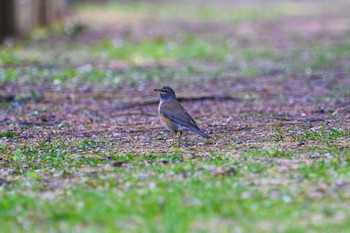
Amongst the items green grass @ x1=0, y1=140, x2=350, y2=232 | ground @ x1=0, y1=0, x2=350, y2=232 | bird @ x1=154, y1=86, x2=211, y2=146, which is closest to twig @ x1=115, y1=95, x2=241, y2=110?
ground @ x1=0, y1=0, x2=350, y2=232

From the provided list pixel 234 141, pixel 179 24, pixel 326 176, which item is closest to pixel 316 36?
pixel 179 24

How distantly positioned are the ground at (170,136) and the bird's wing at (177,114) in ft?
0.95

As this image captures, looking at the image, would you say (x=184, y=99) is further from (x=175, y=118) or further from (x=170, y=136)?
(x=175, y=118)

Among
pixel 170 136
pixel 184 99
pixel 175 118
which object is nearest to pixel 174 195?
pixel 175 118

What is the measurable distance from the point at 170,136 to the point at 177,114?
0.71 metres

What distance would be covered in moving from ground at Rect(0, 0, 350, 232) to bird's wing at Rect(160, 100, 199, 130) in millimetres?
290

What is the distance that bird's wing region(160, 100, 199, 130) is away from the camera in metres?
10.7

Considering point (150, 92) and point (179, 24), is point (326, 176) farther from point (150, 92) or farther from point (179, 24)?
point (179, 24)

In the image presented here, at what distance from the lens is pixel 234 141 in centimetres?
1080

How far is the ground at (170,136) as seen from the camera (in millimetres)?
7527

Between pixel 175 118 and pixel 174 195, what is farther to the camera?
pixel 175 118

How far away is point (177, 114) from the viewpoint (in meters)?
11.0

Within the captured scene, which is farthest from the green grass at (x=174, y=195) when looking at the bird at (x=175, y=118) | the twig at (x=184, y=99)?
the twig at (x=184, y=99)

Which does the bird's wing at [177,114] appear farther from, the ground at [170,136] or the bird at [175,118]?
the ground at [170,136]
